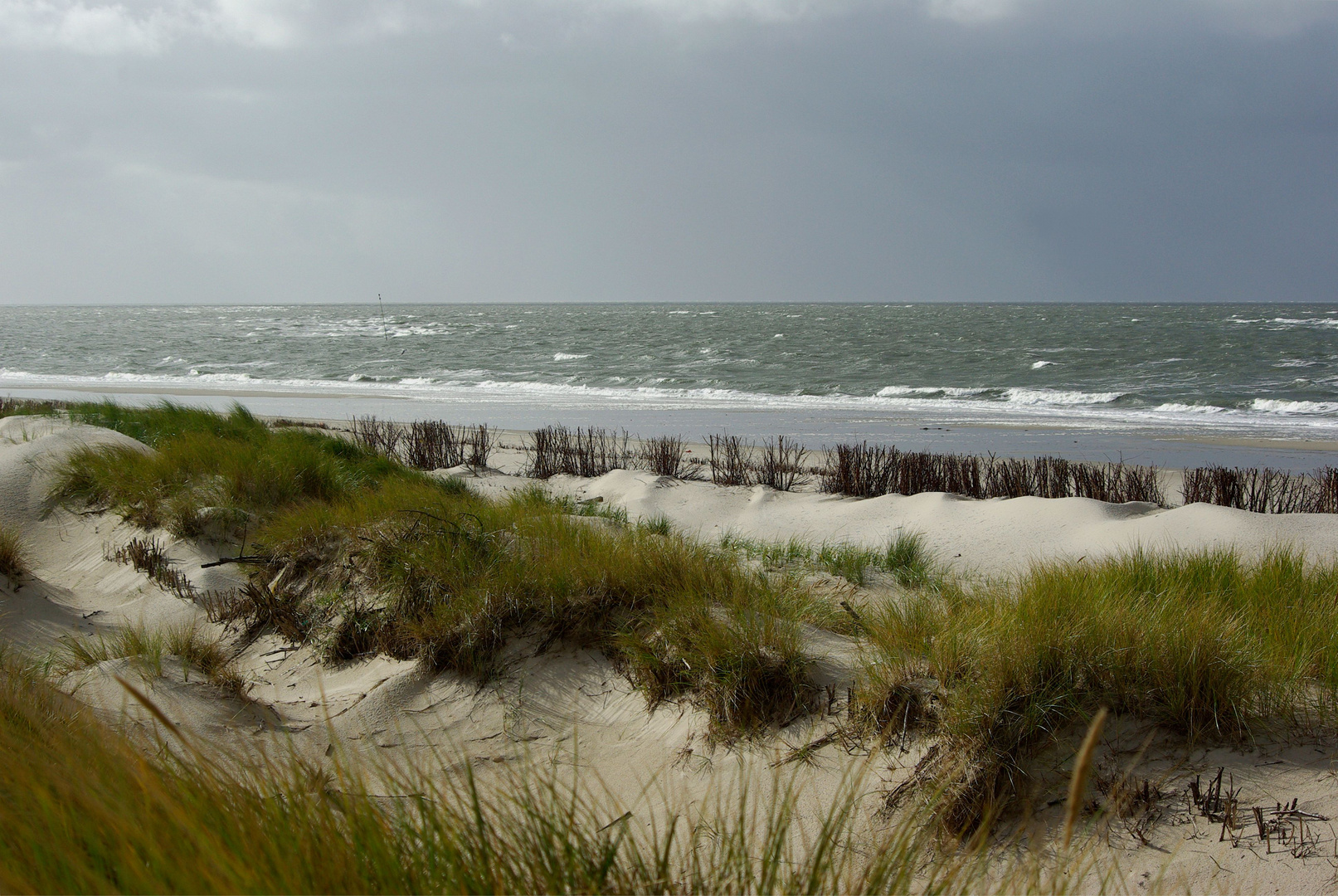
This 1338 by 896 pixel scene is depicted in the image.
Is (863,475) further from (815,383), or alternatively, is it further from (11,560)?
(815,383)

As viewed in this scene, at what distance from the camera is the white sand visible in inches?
94.5

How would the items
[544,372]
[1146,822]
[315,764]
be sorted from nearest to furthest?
[1146,822]
[315,764]
[544,372]

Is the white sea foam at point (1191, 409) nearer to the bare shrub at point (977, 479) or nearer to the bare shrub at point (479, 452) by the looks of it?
the bare shrub at point (977, 479)

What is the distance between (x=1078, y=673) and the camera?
2.84 metres

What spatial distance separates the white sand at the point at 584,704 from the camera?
2.40m

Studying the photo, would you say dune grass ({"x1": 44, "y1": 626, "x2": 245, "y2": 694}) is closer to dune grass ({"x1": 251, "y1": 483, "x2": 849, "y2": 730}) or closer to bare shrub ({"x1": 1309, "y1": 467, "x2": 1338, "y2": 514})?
dune grass ({"x1": 251, "y1": 483, "x2": 849, "y2": 730})

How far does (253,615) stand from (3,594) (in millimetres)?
1292

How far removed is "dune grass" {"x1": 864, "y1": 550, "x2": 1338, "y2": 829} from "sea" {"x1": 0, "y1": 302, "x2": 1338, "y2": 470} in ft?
34.1

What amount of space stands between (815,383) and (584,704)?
22862 millimetres

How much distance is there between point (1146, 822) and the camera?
2445mm

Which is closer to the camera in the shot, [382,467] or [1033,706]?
[1033,706]

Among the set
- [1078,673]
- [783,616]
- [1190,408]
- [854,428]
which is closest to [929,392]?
[1190,408]

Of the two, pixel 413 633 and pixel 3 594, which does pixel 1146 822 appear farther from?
pixel 3 594

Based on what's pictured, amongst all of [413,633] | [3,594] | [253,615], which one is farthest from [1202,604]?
[3,594]
